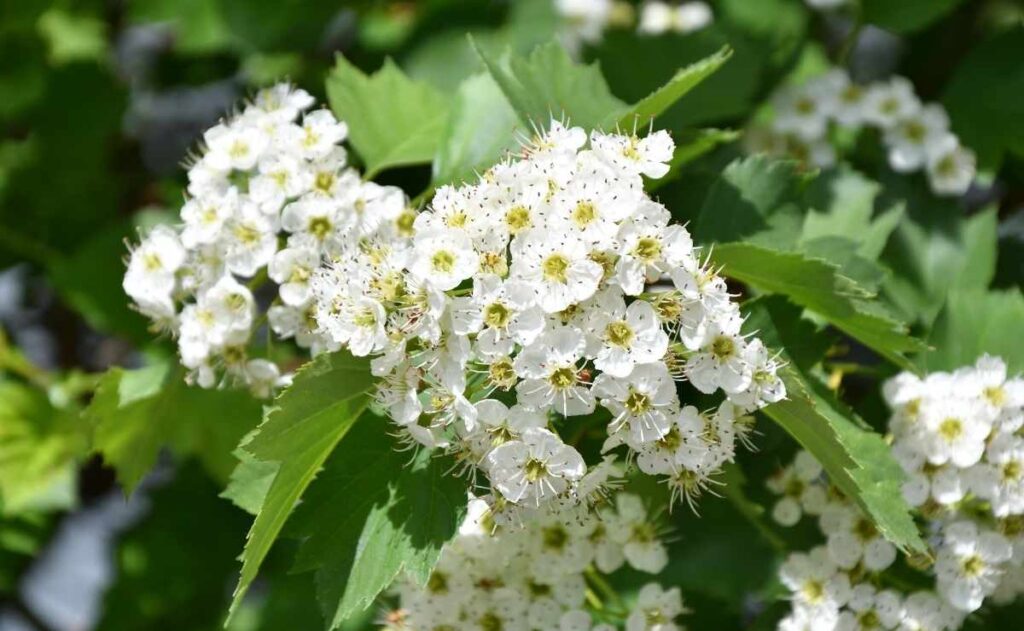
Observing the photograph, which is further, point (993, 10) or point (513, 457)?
point (993, 10)

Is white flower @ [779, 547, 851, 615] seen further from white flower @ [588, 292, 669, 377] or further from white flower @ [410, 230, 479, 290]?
A: white flower @ [410, 230, 479, 290]

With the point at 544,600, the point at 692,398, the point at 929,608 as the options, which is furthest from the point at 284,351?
the point at 929,608

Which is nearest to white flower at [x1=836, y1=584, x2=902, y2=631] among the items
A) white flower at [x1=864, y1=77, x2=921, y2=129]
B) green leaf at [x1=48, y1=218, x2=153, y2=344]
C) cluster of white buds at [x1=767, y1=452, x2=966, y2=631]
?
cluster of white buds at [x1=767, y1=452, x2=966, y2=631]

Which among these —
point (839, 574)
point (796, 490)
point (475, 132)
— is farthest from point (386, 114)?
point (839, 574)

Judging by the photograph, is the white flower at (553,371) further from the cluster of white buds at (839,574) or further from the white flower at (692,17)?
the white flower at (692,17)

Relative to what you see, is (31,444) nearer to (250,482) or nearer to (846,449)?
(250,482)

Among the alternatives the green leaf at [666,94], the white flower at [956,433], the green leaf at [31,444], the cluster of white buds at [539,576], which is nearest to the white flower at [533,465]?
the cluster of white buds at [539,576]

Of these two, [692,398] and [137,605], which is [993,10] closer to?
[692,398]
